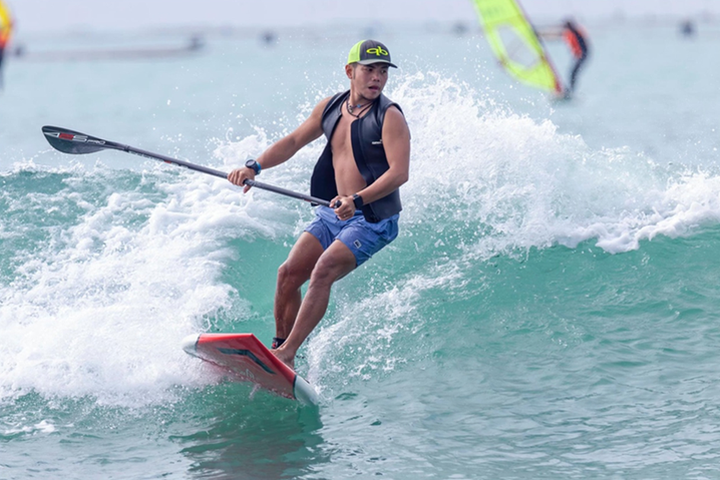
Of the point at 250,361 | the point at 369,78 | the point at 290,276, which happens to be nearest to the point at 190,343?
the point at 250,361

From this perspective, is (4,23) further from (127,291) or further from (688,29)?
(688,29)

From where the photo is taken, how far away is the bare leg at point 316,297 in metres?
5.32

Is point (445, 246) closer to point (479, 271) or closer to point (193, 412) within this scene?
point (479, 271)

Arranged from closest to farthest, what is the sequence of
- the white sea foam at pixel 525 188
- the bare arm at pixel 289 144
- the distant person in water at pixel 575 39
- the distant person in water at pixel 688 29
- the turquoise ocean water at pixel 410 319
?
1. the turquoise ocean water at pixel 410 319
2. the bare arm at pixel 289 144
3. the white sea foam at pixel 525 188
4. the distant person in water at pixel 575 39
5. the distant person in water at pixel 688 29

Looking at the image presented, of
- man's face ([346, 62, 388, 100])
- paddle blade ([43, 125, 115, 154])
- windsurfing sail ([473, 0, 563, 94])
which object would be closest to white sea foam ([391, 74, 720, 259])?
man's face ([346, 62, 388, 100])

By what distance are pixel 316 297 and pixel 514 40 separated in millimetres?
15711

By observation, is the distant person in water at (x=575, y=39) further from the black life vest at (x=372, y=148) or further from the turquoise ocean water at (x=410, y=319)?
the black life vest at (x=372, y=148)

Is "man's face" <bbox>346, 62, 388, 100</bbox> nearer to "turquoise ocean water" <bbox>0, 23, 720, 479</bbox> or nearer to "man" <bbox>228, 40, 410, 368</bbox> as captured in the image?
"man" <bbox>228, 40, 410, 368</bbox>

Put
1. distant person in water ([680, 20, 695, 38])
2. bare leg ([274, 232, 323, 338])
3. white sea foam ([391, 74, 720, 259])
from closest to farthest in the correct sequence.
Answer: bare leg ([274, 232, 323, 338]) < white sea foam ([391, 74, 720, 259]) < distant person in water ([680, 20, 695, 38])

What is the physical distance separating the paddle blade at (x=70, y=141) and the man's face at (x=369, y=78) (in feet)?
6.69

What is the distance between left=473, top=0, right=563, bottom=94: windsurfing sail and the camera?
1958 cm

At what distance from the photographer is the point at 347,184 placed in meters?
5.52

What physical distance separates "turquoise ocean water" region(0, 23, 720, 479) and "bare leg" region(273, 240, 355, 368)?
14.3 inches

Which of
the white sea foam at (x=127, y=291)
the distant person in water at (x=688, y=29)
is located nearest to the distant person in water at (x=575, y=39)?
the white sea foam at (x=127, y=291)
